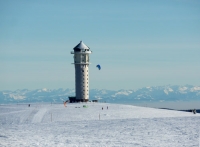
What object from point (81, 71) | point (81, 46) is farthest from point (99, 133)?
point (81, 46)

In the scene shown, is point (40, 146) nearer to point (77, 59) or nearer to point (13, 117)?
point (13, 117)

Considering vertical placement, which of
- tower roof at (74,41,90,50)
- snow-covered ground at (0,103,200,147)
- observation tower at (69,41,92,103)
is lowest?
snow-covered ground at (0,103,200,147)

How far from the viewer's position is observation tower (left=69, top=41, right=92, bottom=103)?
12738 centimetres

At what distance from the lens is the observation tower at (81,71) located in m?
127

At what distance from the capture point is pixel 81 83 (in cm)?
12781

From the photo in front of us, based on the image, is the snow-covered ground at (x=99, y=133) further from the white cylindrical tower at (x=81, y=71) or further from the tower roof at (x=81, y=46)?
the tower roof at (x=81, y=46)

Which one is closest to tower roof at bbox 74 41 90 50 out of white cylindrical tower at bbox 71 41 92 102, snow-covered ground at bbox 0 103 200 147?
white cylindrical tower at bbox 71 41 92 102

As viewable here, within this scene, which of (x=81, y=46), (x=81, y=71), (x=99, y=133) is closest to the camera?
(x=99, y=133)

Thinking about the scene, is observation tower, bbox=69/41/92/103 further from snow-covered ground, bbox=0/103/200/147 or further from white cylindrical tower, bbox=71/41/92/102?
snow-covered ground, bbox=0/103/200/147

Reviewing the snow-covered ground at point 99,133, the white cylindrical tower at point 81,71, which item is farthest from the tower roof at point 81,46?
the snow-covered ground at point 99,133

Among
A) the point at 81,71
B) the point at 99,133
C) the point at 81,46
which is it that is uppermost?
the point at 81,46

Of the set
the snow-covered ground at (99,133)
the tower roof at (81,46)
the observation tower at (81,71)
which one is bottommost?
the snow-covered ground at (99,133)

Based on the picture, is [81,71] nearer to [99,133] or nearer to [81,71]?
[81,71]

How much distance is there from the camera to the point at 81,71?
127250mm
